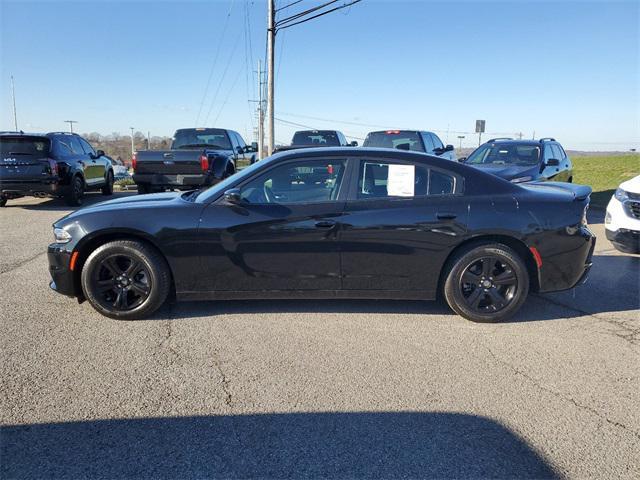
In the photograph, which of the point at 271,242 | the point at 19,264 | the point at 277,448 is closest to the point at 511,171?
the point at 271,242

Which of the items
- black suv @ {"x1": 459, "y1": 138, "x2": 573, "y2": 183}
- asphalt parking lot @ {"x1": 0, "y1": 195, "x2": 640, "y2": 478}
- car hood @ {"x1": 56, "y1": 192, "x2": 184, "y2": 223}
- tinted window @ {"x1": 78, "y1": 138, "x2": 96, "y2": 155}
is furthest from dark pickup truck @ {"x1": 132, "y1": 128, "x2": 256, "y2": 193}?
asphalt parking lot @ {"x1": 0, "y1": 195, "x2": 640, "y2": 478}

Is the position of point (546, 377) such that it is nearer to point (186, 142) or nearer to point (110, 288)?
point (110, 288)

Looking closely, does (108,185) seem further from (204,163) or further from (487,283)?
(487,283)

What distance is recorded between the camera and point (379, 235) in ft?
13.7

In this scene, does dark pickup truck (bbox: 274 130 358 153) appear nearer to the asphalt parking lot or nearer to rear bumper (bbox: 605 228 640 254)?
rear bumper (bbox: 605 228 640 254)

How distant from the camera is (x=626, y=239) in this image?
6434 millimetres

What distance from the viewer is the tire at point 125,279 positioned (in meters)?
4.14

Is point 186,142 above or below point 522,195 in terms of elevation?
above

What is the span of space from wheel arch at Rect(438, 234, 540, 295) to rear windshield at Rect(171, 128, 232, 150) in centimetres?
1028

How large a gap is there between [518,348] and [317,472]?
219cm

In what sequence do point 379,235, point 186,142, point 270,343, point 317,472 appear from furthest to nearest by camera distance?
point 186,142 → point 379,235 → point 270,343 → point 317,472

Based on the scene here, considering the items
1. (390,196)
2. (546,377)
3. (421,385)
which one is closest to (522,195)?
(390,196)

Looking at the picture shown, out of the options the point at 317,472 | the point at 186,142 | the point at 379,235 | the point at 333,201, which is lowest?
the point at 317,472

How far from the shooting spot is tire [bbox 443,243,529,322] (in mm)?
4234
